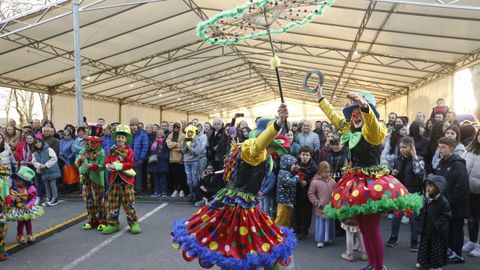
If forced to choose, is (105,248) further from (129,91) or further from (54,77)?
(129,91)

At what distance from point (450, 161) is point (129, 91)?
2010 centimetres

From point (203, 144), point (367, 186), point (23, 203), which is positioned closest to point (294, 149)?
point (203, 144)

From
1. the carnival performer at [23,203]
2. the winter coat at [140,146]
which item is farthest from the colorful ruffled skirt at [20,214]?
the winter coat at [140,146]

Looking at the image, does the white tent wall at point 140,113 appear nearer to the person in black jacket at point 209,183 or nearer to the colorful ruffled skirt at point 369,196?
the person in black jacket at point 209,183

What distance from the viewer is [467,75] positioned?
12.4 m

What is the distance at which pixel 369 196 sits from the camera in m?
3.27

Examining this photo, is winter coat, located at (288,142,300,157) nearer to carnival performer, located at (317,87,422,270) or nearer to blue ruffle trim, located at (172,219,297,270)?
carnival performer, located at (317,87,422,270)

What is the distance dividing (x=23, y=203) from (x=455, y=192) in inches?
225

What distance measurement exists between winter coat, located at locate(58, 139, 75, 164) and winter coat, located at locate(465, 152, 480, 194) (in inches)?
318

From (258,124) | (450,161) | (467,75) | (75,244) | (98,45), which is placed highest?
(98,45)

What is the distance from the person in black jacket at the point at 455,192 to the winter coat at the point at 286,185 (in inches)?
79.3

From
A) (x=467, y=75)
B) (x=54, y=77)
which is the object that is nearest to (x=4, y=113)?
(x=54, y=77)

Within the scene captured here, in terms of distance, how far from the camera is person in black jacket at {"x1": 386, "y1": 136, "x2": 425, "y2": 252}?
16.9ft

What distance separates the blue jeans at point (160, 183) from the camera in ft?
29.8
